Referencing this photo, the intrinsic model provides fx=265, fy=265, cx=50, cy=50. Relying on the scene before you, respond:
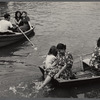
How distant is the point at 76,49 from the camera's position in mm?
10000

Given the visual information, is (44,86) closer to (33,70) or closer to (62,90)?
(62,90)

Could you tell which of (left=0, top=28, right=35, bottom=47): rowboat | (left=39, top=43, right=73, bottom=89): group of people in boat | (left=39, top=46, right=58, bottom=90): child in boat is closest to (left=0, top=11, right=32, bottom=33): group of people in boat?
(left=0, top=28, right=35, bottom=47): rowboat

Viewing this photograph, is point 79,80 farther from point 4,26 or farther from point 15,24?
point 15,24

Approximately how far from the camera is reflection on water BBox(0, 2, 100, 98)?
21.6 feet

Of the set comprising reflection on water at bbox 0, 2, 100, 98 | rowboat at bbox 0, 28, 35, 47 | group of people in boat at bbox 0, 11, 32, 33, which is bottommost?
reflection on water at bbox 0, 2, 100, 98

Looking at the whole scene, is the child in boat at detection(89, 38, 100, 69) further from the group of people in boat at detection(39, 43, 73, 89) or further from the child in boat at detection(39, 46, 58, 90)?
the child in boat at detection(39, 46, 58, 90)

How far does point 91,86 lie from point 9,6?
14.1 m

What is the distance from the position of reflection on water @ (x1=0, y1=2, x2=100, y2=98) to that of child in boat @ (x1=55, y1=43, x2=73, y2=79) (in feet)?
1.24

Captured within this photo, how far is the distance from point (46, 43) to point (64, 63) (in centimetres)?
445

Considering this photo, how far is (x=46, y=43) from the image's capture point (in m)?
11.0

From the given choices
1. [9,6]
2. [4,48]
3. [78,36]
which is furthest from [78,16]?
[4,48]

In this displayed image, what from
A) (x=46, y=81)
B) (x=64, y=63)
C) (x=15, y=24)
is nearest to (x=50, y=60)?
(x=64, y=63)

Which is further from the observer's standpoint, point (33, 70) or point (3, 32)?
point (3, 32)

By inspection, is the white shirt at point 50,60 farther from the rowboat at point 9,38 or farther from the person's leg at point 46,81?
the rowboat at point 9,38
